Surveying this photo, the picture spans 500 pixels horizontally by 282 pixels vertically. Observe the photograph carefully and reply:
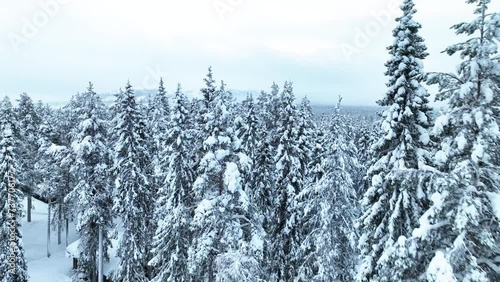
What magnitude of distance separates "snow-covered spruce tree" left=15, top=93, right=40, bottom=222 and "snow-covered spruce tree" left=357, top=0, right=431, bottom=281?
35990 millimetres

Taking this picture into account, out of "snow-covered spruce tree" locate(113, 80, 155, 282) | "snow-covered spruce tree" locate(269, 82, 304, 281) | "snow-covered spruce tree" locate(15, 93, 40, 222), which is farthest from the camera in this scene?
"snow-covered spruce tree" locate(15, 93, 40, 222)

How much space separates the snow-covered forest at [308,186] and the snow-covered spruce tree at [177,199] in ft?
0.28

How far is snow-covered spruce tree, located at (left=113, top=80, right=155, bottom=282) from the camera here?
80.6 feet

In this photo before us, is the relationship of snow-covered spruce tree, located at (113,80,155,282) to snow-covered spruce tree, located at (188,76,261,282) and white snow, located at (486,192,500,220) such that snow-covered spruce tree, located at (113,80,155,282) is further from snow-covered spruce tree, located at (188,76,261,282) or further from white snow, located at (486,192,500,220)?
white snow, located at (486,192,500,220)

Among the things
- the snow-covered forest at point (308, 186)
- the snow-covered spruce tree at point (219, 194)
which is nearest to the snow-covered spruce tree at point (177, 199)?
the snow-covered forest at point (308, 186)

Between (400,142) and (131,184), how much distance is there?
57.2ft

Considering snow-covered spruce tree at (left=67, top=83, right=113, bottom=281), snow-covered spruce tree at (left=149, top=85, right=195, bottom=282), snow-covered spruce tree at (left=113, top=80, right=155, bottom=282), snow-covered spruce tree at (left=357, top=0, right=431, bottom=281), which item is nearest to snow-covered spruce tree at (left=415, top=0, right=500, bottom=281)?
snow-covered spruce tree at (left=357, top=0, right=431, bottom=281)

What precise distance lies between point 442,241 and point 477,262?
3.03 feet

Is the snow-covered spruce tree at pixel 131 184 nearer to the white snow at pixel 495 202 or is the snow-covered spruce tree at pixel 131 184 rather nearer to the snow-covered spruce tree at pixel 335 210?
the snow-covered spruce tree at pixel 335 210

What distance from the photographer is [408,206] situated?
A: 43.2 feet

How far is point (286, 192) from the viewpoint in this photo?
1014 inches

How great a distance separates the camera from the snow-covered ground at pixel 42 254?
1447 inches

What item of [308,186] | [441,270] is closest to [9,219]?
[308,186]

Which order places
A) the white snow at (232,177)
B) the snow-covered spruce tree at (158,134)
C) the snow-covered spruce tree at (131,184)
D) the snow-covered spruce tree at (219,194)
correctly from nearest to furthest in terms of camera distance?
the white snow at (232,177), the snow-covered spruce tree at (219,194), the snow-covered spruce tree at (131,184), the snow-covered spruce tree at (158,134)
